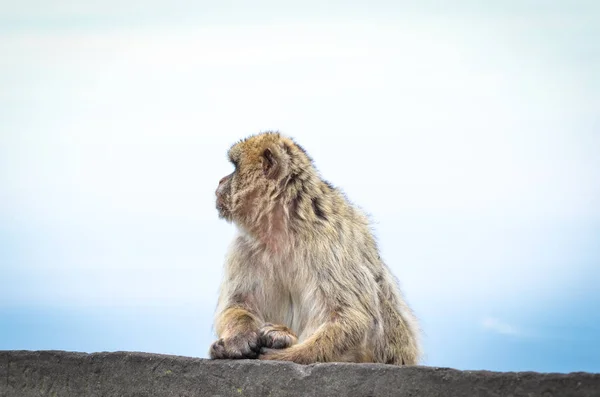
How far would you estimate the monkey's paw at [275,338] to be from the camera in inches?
177

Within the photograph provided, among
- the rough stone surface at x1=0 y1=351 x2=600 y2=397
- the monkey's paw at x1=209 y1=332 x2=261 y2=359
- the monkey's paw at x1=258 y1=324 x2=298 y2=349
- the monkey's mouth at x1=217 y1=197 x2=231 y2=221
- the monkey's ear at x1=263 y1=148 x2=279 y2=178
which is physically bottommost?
the rough stone surface at x1=0 y1=351 x2=600 y2=397

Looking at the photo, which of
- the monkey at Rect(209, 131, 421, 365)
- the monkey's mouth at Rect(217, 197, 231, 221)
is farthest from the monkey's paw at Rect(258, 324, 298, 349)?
the monkey's mouth at Rect(217, 197, 231, 221)

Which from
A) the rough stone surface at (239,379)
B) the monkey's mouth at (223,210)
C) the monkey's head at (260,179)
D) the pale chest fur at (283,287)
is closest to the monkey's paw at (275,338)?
the pale chest fur at (283,287)

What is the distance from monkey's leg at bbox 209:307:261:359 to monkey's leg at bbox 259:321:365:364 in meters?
0.08

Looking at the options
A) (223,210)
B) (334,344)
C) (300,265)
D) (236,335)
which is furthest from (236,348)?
(223,210)

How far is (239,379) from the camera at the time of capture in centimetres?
404

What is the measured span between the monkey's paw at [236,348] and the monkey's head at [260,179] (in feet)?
2.43

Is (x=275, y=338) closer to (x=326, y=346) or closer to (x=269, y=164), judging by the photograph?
(x=326, y=346)

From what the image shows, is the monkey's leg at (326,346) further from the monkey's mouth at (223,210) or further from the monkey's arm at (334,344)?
the monkey's mouth at (223,210)

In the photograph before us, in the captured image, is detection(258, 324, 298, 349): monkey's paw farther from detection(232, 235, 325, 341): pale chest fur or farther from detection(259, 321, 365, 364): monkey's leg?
detection(232, 235, 325, 341): pale chest fur

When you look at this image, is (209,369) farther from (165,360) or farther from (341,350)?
(341,350)

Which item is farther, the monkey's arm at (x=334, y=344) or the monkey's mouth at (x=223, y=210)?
the monkey's mouth at (x=223, y=210)

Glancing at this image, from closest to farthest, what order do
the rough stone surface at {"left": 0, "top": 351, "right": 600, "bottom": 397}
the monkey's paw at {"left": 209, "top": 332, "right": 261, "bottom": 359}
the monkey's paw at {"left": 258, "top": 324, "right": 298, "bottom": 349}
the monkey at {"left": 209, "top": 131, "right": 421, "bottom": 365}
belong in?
the rough stone surface at {"left": 0, "top": 351, "right": 600, "bottom": 397}
the monkey's paw at {"left": 209, "top": 332, "right": 261, "bottom": 359}
the monkey's paw at {"left": 258, "top": 324, "right": 298, "bottom": 349}
the monkey at {"left": 209, "top": 131, "right": 421, "bottom": 365}

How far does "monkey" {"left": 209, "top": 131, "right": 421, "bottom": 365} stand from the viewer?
186 inches
